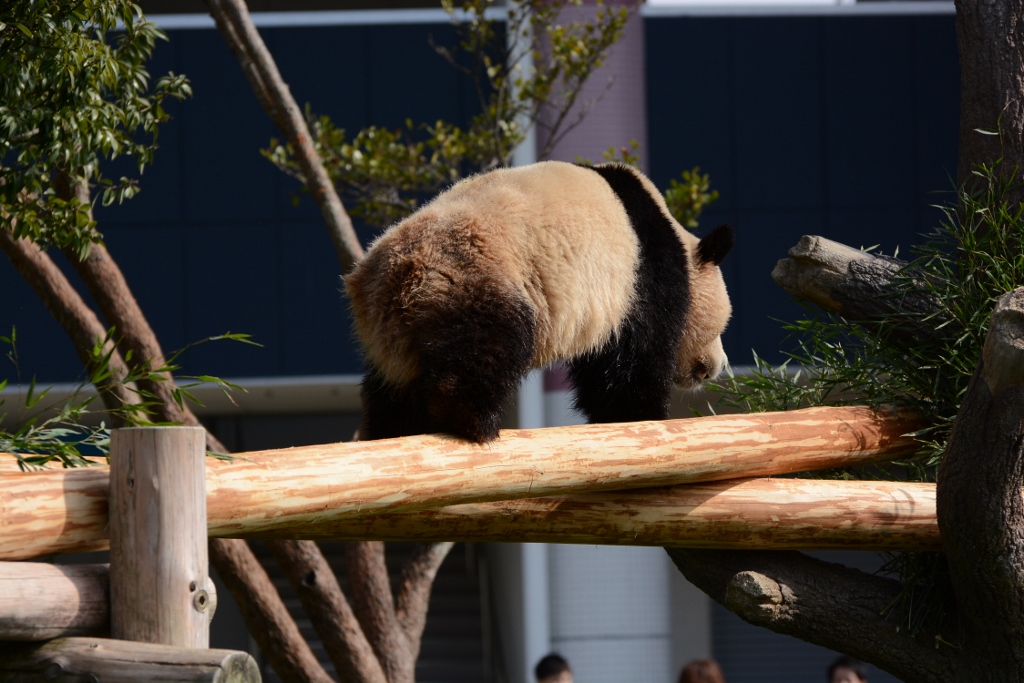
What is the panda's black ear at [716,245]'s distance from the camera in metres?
3.39

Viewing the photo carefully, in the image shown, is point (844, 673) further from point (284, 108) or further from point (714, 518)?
point (284, 108)

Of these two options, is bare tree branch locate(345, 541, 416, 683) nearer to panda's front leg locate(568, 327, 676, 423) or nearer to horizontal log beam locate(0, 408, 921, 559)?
panda's front leg locate(568, 327, 676, 423)

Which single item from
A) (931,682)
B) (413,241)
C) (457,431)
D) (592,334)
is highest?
(413,241)

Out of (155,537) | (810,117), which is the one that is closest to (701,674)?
(155,537)

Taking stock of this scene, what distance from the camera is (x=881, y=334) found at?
10.6 feet

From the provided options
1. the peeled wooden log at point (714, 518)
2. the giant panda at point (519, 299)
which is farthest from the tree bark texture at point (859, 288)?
the peeled wooden log at point (714, 518)

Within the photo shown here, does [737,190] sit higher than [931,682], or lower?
higher

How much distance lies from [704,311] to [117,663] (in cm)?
231

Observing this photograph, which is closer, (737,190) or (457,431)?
(457,431)

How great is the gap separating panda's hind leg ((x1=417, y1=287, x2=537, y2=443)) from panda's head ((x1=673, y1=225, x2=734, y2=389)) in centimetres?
100

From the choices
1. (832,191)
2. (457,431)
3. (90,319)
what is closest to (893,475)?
(457,431)

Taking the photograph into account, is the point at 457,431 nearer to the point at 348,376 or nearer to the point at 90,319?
the point at 90,319

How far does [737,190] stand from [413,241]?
19.5 feet

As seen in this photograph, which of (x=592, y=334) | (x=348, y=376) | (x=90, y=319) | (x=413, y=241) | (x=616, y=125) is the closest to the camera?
(x=413, y=241)
